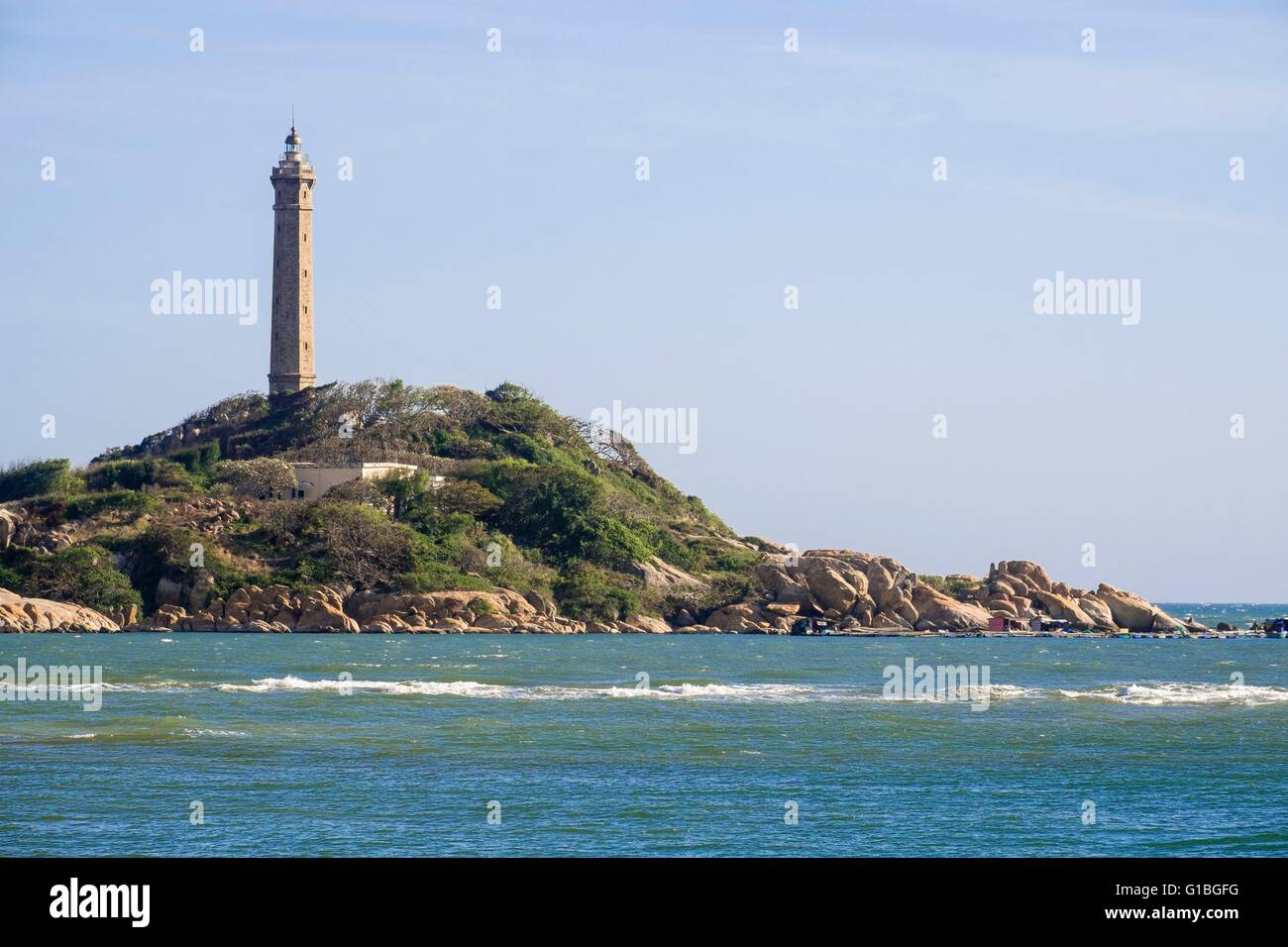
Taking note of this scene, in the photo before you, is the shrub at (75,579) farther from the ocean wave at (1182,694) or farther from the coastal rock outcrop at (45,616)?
the ocean wave at (1182,694)

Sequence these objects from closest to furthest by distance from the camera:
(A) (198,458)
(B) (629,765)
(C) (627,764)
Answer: (B) (629,765), (C) (627,764), (A) (198,458)

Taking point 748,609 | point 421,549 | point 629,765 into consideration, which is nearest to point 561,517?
point 421,549

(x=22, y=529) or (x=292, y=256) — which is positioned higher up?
(x=292, y=256)

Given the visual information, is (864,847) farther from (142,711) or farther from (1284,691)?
(1284,691)

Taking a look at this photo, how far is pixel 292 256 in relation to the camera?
114 m

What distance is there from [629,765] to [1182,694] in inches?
1048

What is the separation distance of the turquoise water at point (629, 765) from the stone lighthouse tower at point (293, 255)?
55.3 m

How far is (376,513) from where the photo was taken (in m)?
101

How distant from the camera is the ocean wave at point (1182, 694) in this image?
2010 inches

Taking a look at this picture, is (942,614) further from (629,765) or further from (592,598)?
(629,765)

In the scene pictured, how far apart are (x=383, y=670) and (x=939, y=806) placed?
34.9 meters

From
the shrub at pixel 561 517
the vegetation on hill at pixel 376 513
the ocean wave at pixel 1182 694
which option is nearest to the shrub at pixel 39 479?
the vegetation on hill at pixel 376 513
